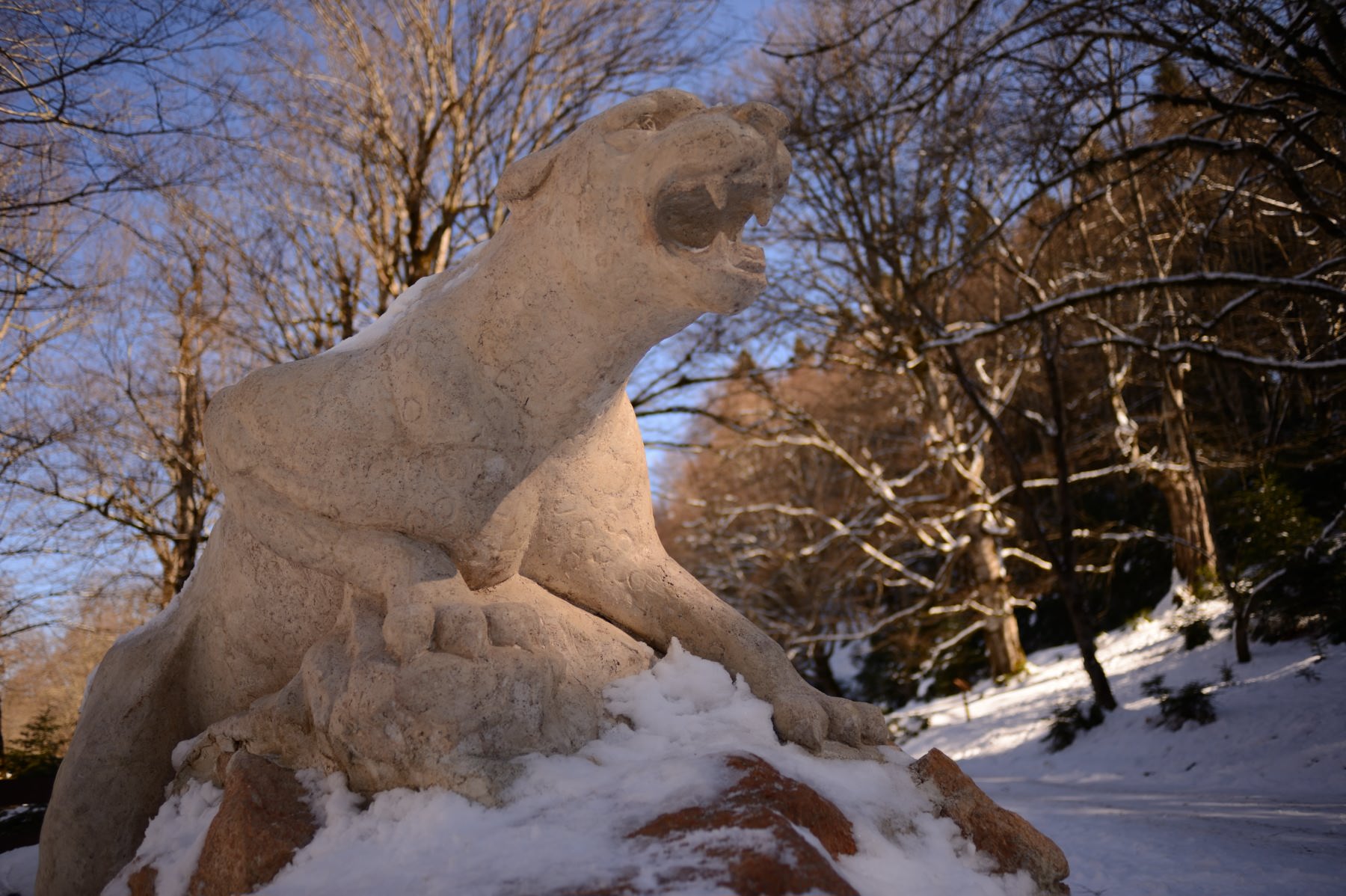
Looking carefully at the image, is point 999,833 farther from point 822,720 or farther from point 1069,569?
point 1069,569

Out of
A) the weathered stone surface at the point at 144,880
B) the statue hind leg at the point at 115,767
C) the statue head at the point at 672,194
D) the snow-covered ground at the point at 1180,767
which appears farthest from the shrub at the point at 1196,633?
the weathered stone surface at the point at 144,880

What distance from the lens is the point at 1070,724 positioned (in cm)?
793

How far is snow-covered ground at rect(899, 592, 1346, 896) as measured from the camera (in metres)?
3.71

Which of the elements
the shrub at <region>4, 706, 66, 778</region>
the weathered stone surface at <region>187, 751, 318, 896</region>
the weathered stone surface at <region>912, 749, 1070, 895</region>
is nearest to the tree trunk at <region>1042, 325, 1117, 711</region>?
the weathered stone surface at <region>912, 749, 1070, 895</region>

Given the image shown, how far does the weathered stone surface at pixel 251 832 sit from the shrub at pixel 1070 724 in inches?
283

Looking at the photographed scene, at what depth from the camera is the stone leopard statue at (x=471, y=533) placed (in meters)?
2.04

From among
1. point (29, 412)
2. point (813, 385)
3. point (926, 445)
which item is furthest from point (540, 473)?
point (813, 385)

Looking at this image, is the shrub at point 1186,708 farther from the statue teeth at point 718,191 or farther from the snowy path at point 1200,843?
the statue teeth at point 718,191

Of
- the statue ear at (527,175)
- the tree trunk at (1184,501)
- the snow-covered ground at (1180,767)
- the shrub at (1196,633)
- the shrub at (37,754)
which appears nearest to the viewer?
the statue ear at (527,175)

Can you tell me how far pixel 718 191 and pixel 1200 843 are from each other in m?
3.58

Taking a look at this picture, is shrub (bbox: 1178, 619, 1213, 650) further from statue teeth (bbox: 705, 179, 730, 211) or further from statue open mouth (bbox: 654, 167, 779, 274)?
statue teeth (bbox: 705, 179, 730, 211)

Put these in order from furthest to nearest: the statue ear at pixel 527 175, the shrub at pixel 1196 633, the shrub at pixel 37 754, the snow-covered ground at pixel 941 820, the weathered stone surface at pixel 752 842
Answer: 1. the shrub at pixel 1196 633
2. the shrub at pixel 37 754
3. the statue ear at pixel 527 175
4. the snow-covered ground at pixel 941 820
5. the weathered stone surface at pixel 752 842

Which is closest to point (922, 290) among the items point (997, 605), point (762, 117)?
point (997, 605)

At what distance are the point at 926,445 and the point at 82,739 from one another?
9794mm
